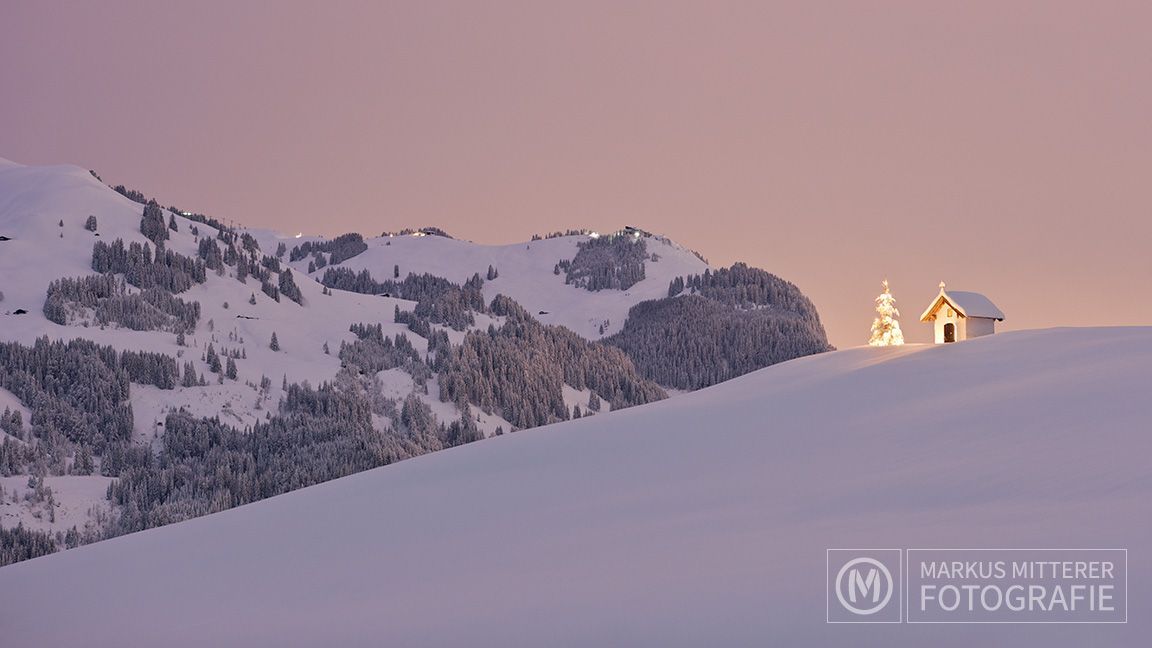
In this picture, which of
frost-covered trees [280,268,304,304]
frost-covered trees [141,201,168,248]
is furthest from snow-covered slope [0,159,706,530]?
frost-covered trees [280,268,304,304]

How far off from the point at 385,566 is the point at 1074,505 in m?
11.1

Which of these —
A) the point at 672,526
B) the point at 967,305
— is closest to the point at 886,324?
the point at 967,305

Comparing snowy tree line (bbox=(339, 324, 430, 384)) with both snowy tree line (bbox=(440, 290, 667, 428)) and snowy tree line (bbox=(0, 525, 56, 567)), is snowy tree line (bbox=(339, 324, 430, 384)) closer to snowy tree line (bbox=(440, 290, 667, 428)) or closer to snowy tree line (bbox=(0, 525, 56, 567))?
snowy tree line (bbox=(440, 290, 667, 428))

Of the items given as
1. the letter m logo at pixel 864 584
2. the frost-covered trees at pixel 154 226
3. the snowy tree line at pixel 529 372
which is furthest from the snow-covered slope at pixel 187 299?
the letter m logo at pixel 864 584

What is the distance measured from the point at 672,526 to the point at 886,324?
34140 millimetres

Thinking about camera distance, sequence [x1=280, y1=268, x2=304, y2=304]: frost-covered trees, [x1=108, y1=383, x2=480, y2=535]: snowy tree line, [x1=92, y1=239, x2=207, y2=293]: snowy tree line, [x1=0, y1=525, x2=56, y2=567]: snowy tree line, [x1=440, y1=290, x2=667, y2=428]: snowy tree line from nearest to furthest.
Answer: [x1=0, y1=525, x2=56, y2=567]: snowy tree line < [x1=108, y1=383, x2=480, y2=535]: snowy tree line < [x1=92, y1=239, x2=207, y2=293]: snowy tree line < [x1=280, y1=268, x2=304, y2=304]: frost-covered trees < [x1=440, y1=290, x2=667, y2=428]: snowy tree line

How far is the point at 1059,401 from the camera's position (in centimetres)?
2614

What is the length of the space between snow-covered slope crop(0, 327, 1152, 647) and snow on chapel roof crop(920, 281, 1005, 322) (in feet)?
18.1

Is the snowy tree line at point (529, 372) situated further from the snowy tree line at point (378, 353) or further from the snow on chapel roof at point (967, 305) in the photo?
the snow on chapel roof at point (967, 305)

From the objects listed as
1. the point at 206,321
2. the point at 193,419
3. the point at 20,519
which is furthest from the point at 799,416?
the point at 206,321

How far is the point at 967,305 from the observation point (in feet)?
129

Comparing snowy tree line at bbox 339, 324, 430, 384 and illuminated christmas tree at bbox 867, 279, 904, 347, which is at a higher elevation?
snowy tree line at bbox 339, 324, 430, 384

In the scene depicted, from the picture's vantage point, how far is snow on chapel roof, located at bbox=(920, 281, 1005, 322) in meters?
39.0

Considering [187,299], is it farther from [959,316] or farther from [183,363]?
[959,316]
